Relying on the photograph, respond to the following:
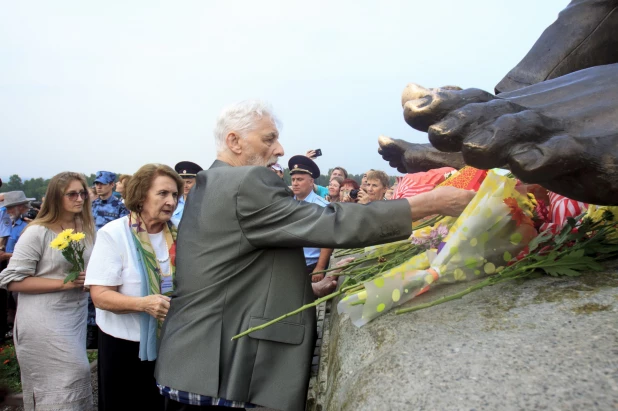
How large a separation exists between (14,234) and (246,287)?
19.9 feet

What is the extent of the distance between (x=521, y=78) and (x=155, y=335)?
235 cm

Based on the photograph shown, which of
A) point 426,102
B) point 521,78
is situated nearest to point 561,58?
point 521,78

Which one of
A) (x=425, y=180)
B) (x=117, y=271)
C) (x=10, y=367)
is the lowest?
(x=10, y=367)

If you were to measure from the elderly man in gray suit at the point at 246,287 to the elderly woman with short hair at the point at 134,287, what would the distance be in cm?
66

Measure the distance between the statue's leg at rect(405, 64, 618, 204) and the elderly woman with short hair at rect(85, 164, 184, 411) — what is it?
2.01m

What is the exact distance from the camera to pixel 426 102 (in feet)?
3.79

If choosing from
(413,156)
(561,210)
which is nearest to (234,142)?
(413,156)

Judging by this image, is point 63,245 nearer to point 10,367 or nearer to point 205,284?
point 205,284

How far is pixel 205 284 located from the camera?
81.3 inches

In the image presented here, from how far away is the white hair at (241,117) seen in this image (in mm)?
2213

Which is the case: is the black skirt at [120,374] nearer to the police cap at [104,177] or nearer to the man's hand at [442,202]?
the man's hand at [442,202]

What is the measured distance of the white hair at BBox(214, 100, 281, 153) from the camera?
2213mm

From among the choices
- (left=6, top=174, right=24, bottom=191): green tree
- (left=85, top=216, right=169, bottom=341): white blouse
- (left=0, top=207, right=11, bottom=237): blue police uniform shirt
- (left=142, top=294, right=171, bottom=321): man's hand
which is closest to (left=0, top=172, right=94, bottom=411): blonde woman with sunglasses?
(left=85, top=216, right=169, bottom=341): white blouse

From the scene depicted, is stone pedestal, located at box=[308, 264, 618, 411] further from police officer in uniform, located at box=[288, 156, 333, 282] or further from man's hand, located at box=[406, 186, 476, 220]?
police officer in uniform, located at box=[288, 156, 333, 282]
